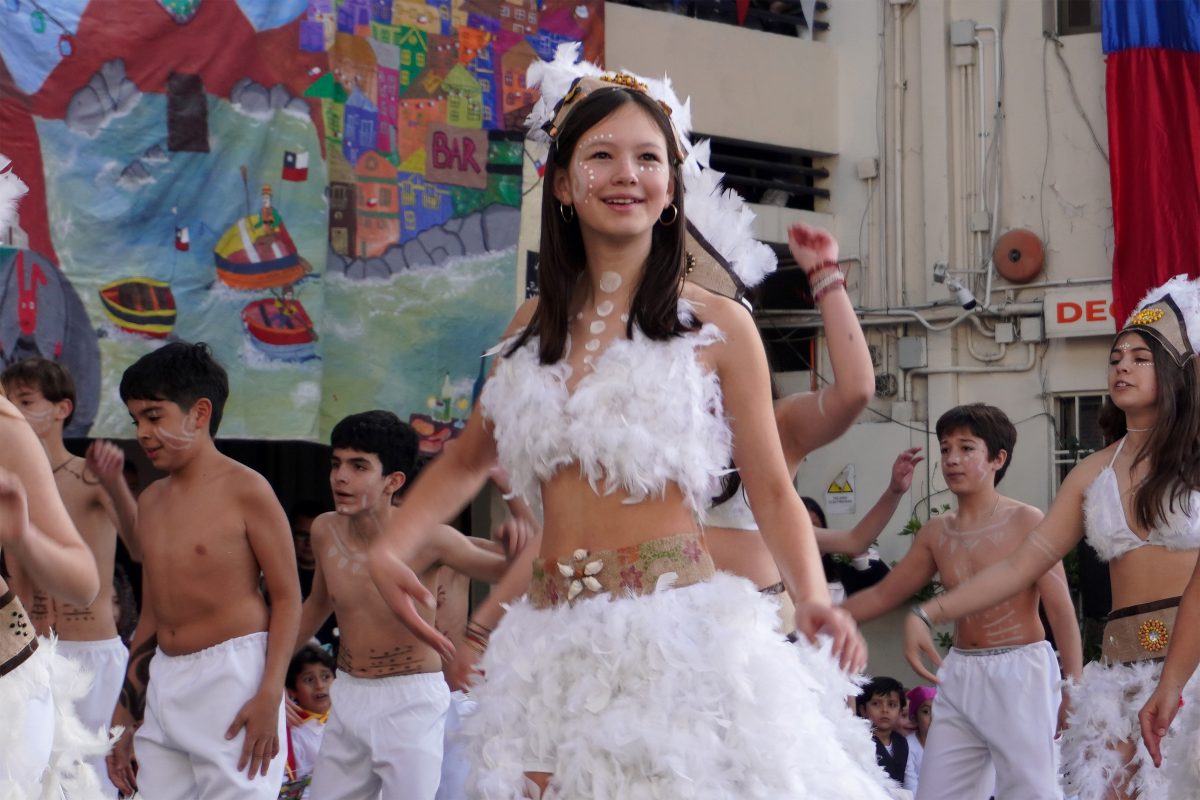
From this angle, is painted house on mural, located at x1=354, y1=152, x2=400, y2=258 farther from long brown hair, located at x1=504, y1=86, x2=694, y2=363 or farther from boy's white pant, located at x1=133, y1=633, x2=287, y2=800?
long brown hair, located at x1=504, y1=86, x2=694, y2=363

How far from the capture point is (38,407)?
265 inches

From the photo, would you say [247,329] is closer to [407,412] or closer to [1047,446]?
[407,412]

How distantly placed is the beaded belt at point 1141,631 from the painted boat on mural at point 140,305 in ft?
18.8

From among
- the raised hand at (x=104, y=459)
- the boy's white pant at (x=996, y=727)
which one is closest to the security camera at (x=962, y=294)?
the boy's white pant at (x=996, y=727)

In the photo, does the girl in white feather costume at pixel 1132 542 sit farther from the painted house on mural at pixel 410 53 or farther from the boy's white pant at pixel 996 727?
the painted house on mural at pixel 410 53

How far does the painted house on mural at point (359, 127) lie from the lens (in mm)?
10320

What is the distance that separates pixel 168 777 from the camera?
5.12 m

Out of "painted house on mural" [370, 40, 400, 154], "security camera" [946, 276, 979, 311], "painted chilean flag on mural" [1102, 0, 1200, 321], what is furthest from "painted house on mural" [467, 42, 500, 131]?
"painted chilean flag on mural" [1102, 0, 1200, 321]

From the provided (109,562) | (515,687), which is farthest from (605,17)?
(515,687)

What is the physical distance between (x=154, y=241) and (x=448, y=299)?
1995 mm

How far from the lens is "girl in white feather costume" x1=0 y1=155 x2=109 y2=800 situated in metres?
3.30

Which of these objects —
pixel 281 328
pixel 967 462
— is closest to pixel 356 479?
pixel 967 462

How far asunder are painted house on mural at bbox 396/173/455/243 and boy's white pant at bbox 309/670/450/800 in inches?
190

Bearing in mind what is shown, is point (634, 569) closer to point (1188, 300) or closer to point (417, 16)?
point (1188, 300)
